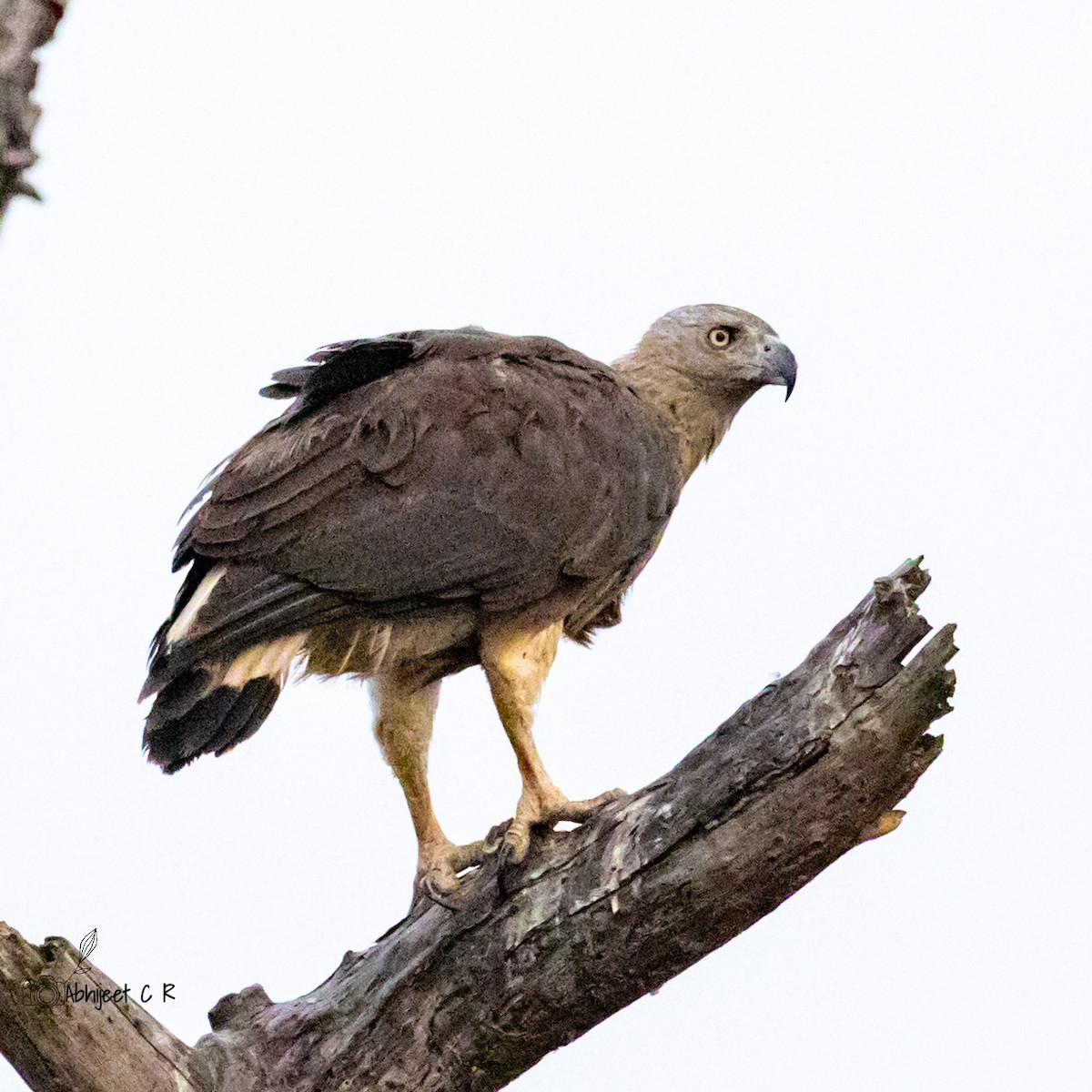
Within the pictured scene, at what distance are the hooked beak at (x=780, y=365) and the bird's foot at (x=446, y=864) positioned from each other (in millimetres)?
2239

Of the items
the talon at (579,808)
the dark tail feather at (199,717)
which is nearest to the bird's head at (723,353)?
→ the talon at (579,808)

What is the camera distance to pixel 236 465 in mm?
5246

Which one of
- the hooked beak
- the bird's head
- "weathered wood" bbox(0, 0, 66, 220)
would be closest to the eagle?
the bird's head

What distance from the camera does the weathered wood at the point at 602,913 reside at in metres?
4.01

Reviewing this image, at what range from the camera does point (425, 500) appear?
5133 millimetres

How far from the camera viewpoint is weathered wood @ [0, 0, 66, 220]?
1368 millimetres

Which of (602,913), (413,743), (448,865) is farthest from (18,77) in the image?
(413,743)

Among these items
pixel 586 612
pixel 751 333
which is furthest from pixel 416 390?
pixel 751 333

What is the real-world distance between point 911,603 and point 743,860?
830 millimetres

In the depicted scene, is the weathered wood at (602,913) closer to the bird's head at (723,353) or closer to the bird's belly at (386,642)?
the bird's belly at (386,642)

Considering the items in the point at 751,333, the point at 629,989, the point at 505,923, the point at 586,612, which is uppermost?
the point at 751,333

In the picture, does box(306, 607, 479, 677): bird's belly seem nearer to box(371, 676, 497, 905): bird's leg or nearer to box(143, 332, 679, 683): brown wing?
box(143, 332, 679, 683): brown wing

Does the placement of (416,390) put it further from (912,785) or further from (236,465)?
(912,785)

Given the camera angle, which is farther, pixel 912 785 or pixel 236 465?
pixel 236 465
